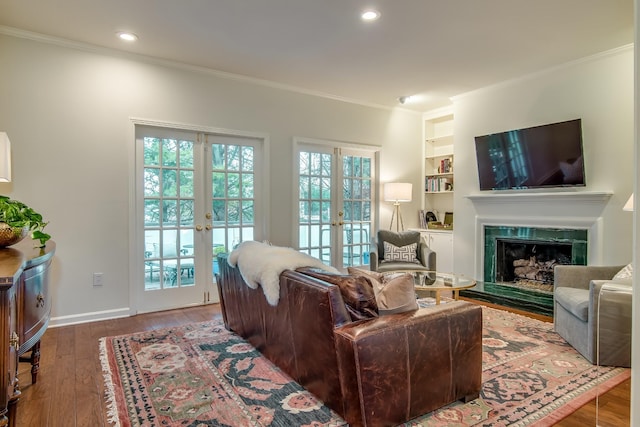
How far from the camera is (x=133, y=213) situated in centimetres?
374

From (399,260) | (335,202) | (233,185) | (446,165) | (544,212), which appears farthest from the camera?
(446,165)

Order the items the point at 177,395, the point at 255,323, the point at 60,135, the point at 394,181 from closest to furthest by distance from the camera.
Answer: the point at 177,395 < the point at 255,323 < the point at 60,135 < the point at 394,181

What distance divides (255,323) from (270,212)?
82.5 inches

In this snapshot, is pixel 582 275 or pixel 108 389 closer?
pixel 108 389

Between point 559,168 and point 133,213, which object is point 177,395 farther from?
point 559,168

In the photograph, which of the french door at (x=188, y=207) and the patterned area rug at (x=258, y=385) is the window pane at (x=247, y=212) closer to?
the french door at (x=188, y=207)

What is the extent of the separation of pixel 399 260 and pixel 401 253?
0.09 metres

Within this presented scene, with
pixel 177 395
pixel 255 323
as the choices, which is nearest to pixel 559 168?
pixel 255 323

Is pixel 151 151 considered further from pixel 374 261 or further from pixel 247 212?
pixel 374 261

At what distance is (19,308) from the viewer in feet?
5.42

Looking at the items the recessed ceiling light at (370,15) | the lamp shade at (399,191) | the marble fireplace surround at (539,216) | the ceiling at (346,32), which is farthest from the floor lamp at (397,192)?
the recessed ceiling light at (370,15)

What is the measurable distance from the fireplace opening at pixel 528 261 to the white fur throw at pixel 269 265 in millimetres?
3364

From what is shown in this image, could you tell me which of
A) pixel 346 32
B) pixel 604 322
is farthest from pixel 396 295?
pixel 346 32

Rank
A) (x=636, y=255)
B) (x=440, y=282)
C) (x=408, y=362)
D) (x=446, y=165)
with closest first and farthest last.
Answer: (x=636, y=255)
(x=408, y=362)
(x=440, y=282)
(x=446, y=165)
